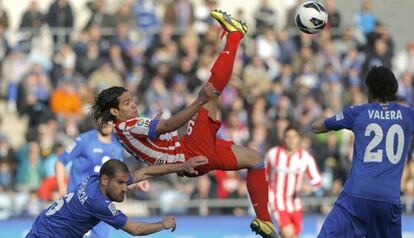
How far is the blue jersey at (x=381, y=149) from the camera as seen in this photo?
11.8 m

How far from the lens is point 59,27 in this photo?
2353cm

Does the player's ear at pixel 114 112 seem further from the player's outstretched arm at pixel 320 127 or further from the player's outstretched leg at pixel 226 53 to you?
the player's outstretched arm at pixel 320 127

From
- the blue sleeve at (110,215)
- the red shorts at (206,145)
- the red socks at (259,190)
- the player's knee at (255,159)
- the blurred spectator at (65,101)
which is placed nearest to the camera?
the blue sleeve at (110,215)

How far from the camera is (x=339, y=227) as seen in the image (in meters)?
11.9

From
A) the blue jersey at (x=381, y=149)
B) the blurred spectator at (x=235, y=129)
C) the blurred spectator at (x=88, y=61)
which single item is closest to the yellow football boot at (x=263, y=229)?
the blue jersey at (x=381, y=149)

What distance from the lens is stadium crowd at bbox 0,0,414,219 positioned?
1975 centimetres

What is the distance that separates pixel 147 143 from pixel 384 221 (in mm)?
2548

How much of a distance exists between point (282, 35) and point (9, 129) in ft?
19.2

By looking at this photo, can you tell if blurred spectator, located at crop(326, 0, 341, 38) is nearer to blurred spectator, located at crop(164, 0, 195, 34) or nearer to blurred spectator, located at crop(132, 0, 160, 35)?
blurred spectator, located at crop(164, 0, 195, 34)

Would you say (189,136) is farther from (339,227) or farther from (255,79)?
(255,79)

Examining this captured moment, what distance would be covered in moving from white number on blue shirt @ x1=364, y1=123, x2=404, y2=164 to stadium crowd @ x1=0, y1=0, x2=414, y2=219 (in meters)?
7.62

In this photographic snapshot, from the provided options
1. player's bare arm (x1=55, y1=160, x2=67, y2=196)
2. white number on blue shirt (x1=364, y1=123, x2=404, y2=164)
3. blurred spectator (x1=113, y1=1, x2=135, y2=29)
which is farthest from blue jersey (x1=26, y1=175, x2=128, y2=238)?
blurred spectator (x1=113, y1=1, x2=135, y2=29)

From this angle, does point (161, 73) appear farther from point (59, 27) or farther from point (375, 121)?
point (375, 121)

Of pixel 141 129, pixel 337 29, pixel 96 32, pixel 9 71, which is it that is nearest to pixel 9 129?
pixel 9 71
